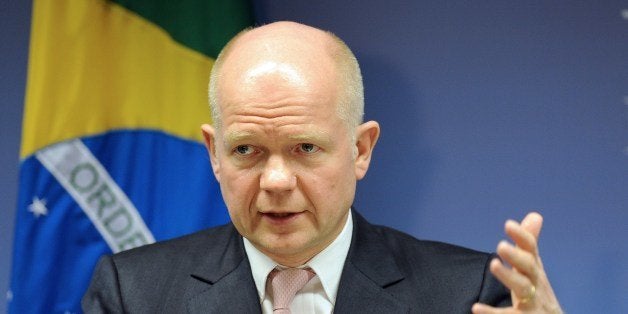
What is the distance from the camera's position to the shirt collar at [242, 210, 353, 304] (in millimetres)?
1931

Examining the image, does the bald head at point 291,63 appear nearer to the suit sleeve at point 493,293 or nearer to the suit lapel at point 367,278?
the suit lapel at point 367,278

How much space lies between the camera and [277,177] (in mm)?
1744

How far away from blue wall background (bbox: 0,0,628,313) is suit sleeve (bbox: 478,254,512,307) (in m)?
0.48

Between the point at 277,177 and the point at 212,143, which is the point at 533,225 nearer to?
the point at 277,177

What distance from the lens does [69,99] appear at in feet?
8.27

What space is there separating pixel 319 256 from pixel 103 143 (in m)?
0.92

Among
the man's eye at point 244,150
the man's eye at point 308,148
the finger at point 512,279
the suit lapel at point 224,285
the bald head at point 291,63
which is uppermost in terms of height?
the bald head at point 291,63

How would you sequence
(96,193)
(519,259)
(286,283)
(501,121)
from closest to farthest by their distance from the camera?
(519,259)
(286,283)
(501,121)
(96,193)

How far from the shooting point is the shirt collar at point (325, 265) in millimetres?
1931

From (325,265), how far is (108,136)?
937 mm

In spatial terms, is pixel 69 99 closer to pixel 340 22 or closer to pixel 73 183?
pixel 73 183

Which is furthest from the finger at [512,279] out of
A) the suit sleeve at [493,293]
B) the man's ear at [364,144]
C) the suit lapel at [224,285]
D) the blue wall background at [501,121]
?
the blue wall background at [501,121]

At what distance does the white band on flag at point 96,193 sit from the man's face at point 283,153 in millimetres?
825

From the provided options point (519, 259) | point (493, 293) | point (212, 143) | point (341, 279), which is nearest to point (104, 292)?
point (212, 143)
